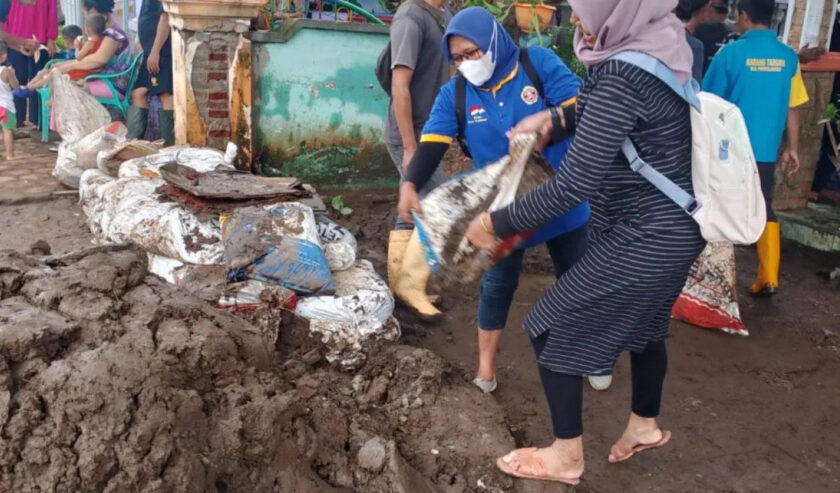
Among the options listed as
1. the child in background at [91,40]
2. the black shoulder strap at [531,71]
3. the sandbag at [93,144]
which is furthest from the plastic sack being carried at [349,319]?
the child in background at [91,40]

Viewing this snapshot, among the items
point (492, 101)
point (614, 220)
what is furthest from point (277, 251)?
point (614, 220)

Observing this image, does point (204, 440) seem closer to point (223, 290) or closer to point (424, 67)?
point (223, 290)

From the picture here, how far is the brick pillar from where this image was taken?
17.7 ft

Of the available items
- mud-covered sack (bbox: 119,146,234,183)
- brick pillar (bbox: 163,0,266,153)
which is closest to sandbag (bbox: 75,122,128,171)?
brick pillar (bbox: 163,0,266,153)

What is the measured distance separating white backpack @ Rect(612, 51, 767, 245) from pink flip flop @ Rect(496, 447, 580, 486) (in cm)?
98

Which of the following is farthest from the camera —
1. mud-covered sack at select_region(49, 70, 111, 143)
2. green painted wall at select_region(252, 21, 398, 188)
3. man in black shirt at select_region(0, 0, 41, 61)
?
man in black shirt at select_region(0, 0, 41, 61)

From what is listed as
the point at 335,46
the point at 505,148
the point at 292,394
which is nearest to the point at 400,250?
the point at 505,148

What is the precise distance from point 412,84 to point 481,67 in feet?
4.48

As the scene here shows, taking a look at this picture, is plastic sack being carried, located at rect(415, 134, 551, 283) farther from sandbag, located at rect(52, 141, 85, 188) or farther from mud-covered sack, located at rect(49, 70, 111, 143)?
mud-covered sack, located at rect(49, 70, 111, 143)

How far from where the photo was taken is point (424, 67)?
14.0 feet

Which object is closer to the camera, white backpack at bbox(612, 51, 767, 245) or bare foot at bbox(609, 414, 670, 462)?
white backpack at bbox(612, 51, 767, 245)

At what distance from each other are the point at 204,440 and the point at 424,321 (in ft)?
6.83

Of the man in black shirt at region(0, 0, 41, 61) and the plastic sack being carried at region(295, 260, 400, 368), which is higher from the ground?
the man in black shirt at region(0, 0, 41, 61)

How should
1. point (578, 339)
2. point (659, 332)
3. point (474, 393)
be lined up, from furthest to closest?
1. point (474, 393)
2. point (659, 332)
3. point (578, 339)
